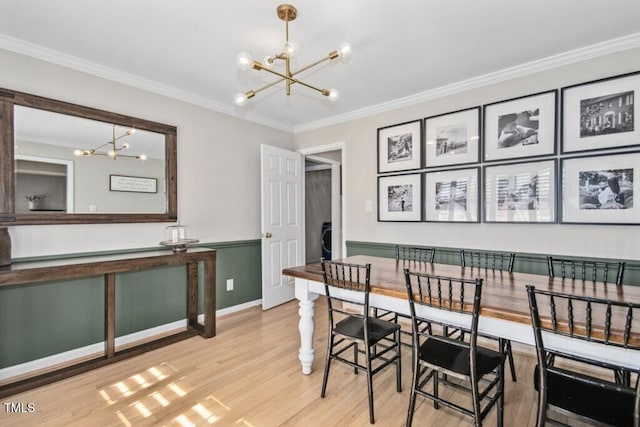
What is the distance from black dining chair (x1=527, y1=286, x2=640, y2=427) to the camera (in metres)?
1.12

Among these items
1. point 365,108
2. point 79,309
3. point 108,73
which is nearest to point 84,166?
point 108,73

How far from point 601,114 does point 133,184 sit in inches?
153

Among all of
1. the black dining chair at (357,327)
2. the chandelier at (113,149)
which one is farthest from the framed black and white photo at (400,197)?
the chandelier at (113,149)

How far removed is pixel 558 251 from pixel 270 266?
2.91 metres

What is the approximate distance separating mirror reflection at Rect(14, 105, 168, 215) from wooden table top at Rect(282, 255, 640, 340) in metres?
1.68

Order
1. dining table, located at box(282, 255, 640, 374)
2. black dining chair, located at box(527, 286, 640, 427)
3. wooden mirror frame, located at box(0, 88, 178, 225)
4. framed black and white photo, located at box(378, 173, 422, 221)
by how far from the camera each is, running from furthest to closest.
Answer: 1. framed black and white photo, located at box(378, 173, 422, 221)
2. wooden mirror frame, located at box(0, 88, 178, 225)
3. dining table, located at box(282, 255, 640, 374)
4. black dining chair, located at box(527, 286, 640, 427)

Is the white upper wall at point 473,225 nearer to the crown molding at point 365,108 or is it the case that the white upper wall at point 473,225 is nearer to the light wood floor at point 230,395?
the crown molding at point 365,108

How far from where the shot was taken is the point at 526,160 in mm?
2598

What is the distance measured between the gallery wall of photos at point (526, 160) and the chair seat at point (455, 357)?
1455 mm

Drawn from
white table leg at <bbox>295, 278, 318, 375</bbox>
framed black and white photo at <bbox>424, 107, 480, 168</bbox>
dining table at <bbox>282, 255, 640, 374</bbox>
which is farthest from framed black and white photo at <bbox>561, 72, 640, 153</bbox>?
white table leg at <bbox>295, 278, 318, 375</bbox>

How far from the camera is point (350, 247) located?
12.5ft

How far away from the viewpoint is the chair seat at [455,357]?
1544mm

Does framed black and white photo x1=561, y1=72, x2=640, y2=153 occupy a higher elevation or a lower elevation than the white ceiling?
lower

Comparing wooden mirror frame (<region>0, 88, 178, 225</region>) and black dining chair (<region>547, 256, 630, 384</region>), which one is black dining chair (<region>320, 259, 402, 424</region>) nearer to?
black dining chair (<region>547, 256, 630, 384</region>)
